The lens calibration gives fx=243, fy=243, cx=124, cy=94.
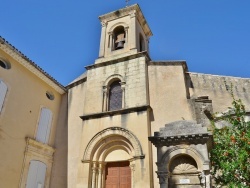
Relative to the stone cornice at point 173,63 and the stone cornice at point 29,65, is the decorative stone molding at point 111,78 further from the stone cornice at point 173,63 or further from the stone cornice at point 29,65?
the stone cornice at point 29,65

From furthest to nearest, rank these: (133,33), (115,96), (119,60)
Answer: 1. (133,33)
2. (119,60)
3. (115,96)

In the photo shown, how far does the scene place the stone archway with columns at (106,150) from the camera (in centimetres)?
1066

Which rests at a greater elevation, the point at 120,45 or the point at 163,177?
the point at 120,45

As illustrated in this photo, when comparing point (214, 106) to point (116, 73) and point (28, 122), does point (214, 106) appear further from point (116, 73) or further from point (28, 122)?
point (28, 122)

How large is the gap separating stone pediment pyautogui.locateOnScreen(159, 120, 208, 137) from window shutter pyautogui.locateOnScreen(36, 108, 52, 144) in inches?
277

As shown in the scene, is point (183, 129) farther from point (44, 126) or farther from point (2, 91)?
point (44, 126)

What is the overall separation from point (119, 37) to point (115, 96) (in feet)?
14.3

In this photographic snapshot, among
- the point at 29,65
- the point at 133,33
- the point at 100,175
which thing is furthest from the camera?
the point at 133,33

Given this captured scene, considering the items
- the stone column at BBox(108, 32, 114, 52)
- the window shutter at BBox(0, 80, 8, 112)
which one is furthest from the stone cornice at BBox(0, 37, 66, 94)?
the stone column at BBox(108, 32, 114, 52)

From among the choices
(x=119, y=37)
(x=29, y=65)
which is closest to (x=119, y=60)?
(x=119, y=37)

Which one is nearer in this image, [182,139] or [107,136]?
[182,139]

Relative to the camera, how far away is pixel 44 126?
1223cm

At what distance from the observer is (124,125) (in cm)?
1106

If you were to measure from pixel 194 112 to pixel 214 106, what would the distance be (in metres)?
1.55
